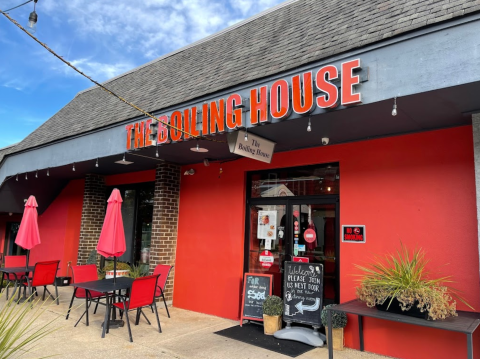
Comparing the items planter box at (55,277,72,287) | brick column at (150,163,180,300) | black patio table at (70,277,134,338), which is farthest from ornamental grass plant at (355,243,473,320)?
planter box at (55,277,72,287)

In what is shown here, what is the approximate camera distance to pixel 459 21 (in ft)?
10.7

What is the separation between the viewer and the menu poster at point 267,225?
624 centimetres

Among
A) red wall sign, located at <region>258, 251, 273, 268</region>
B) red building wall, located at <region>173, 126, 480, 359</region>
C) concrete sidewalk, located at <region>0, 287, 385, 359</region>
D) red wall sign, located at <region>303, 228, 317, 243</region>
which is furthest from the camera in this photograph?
red wall sign, located at <region>258, 251, 273, 268</region>

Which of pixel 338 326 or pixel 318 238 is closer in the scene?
pixel 338 326

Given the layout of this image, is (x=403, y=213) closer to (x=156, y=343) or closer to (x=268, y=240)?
(x=268, y=240)

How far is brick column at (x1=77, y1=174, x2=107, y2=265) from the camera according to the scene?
9406mm

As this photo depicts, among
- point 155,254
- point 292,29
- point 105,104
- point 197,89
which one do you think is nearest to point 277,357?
point 155,254

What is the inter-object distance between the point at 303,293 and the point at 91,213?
6631 mm

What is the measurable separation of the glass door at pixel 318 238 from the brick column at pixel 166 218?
2.81 metres

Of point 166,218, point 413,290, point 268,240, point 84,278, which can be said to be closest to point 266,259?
point 268,240

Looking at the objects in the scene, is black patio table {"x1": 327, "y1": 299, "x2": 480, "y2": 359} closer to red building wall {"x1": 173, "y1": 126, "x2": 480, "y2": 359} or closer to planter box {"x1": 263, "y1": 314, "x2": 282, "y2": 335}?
red building wall {"x1": 173, "y1": 126, "x2": 480, "y2": 359}

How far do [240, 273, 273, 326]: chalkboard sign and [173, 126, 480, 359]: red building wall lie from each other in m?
0.44

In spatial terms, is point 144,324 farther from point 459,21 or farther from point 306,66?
point 459,21

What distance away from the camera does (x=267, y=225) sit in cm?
634
